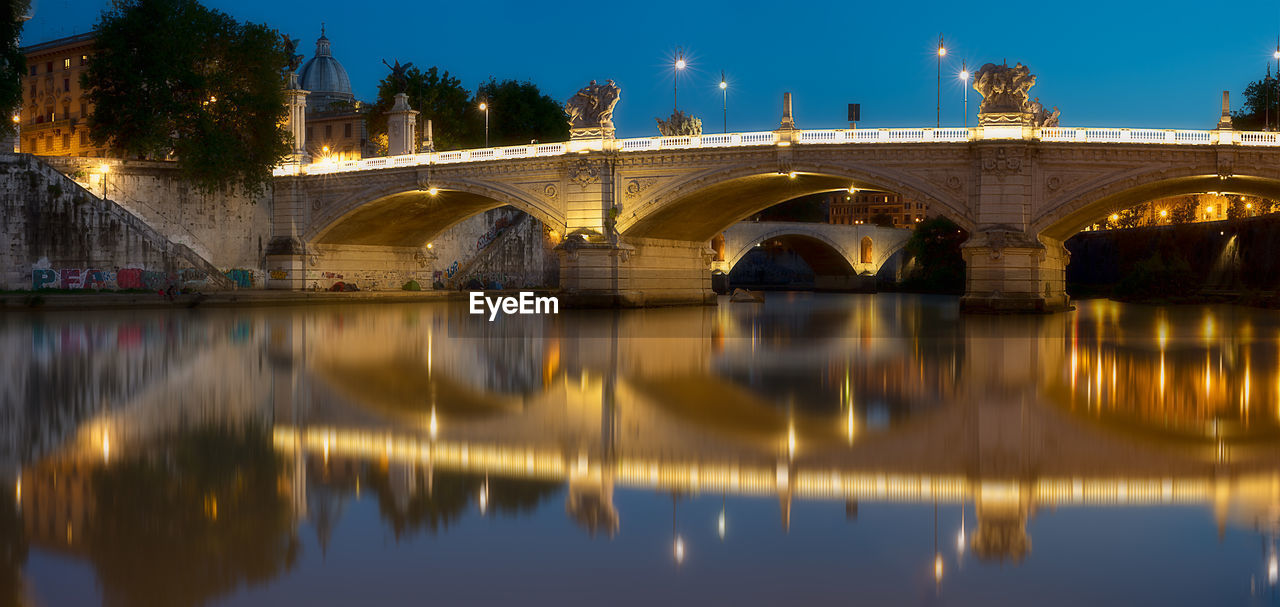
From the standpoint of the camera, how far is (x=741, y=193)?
1699 inches

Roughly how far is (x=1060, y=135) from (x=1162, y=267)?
19063 millimetres

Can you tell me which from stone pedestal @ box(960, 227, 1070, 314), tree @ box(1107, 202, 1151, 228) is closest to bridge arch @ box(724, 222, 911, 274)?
tree @ box(1107, 202, 1151, 228)

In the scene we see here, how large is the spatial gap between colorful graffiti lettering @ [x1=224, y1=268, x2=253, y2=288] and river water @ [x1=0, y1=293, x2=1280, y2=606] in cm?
3474

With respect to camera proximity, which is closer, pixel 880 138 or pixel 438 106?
pixel 880 138

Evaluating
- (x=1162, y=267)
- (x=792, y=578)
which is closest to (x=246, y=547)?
(x=792, y=578)

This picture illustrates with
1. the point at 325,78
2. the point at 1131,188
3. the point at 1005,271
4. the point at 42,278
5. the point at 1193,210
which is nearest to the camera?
the point at 1131,188

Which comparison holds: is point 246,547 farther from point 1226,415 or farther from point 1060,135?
point 1060,135

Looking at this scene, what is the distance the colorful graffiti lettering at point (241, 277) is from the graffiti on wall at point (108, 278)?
18.0 feet

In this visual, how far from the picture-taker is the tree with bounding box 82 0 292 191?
150 ft

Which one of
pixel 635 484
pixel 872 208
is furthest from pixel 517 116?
pixel 872 208

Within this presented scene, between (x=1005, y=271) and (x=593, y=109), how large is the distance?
53.6ft

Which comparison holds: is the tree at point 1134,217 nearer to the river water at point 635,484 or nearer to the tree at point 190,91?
the tree at point 190,91

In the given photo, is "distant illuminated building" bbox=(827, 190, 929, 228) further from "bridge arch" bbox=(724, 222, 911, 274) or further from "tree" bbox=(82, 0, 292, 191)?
"tree" bbox=(82, 0, 292, 191)

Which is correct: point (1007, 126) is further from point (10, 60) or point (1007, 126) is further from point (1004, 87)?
point (10, 60)
